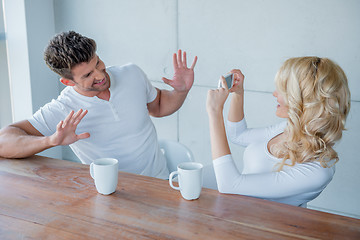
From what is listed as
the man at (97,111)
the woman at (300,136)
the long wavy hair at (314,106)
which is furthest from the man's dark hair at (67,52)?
the long wavy hair at (314,106)

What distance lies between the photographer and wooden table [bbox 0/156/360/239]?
49.0 inches

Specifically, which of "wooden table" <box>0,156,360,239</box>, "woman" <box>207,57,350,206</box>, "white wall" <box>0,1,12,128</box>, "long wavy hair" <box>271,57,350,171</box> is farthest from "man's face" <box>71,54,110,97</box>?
"white wall" <box>0,1,12,128</box>

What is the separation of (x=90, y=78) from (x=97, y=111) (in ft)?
0.63

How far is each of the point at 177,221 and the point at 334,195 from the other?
189 cm

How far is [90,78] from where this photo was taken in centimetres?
200

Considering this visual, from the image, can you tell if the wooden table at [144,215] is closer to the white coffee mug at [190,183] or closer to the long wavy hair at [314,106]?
the white coffee mug at [190,183]

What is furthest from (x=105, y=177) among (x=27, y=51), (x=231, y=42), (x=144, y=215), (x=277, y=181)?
(x=27, y=51)

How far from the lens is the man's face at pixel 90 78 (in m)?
1.96

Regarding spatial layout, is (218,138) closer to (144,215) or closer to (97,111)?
(144,215)

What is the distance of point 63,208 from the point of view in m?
1.40

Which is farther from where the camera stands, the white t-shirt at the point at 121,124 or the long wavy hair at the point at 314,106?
the white t-shirt at the point at 121,124

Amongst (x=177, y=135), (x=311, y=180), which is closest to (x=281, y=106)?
(x=311, y=180)

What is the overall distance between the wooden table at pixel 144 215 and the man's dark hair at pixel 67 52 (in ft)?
1.92

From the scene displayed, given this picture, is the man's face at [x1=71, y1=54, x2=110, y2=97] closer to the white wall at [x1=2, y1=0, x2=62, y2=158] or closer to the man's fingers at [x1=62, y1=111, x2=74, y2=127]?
the man's fingers at [x1=62, y1=111, x2=74, y2=127]
